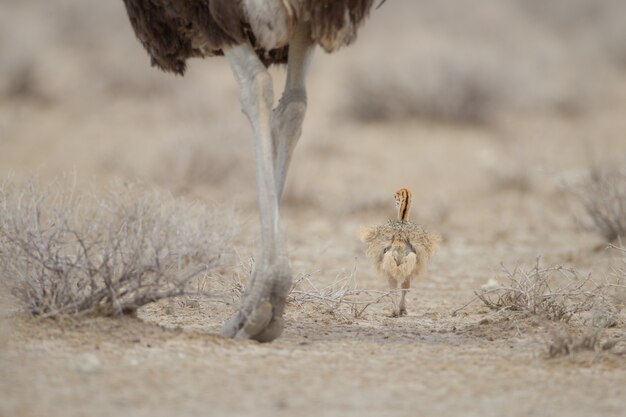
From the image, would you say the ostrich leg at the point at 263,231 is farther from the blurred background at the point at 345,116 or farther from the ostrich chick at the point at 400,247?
the blurred background at the point at 345,116

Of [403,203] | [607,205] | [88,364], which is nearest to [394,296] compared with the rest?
[403,203]

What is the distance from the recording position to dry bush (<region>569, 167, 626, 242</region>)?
7.57 m

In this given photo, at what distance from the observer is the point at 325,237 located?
28.7 ft

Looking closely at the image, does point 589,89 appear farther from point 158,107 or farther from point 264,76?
point 264,76

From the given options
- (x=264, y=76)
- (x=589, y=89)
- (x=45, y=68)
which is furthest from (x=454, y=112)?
(x=264, y=76)

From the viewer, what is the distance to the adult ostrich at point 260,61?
4.29 meters

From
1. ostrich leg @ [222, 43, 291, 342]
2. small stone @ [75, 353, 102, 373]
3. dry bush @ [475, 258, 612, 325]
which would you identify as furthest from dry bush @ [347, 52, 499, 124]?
small stone @ [75, 353, 102, 373]

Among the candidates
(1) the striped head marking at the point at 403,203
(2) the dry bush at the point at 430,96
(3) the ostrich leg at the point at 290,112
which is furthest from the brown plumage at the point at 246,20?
(2) the dry bush at the point at 430,96

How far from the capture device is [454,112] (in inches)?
543

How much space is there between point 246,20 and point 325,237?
15.2 ft

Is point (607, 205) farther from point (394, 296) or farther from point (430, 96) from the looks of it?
point (430, 96)

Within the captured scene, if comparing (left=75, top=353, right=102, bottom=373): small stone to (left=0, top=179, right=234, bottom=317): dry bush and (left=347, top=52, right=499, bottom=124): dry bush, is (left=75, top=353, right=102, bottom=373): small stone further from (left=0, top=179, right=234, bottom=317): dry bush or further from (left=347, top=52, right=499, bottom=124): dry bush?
(left=347, top=52, right=499, bottom=124): dry bush

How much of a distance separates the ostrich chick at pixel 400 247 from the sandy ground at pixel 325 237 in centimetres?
29

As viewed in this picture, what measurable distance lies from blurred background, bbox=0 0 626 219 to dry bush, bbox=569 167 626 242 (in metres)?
0.39
